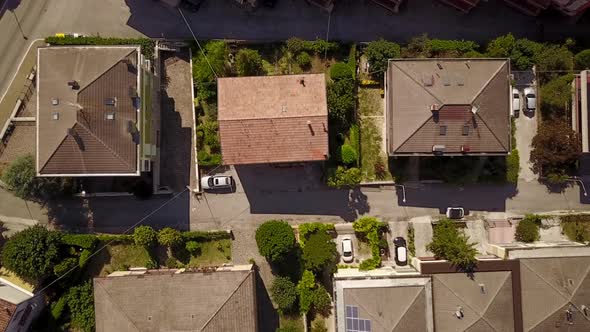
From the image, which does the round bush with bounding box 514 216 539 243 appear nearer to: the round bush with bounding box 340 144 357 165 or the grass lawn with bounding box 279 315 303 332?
the round bush with bounding box 340 144 357 165

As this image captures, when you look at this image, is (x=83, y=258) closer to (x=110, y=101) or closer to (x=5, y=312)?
(x=5, y=312)

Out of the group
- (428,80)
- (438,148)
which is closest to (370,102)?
(428,80)

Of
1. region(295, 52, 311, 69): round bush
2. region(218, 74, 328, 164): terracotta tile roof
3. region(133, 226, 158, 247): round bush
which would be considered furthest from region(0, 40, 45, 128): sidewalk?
region(295, 52, 311, 69): round bush

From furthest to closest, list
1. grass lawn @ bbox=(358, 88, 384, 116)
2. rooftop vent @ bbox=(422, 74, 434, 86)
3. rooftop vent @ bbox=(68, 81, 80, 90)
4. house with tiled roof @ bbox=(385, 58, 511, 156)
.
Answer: grass lawn @ bbox=(358, 88, 384, 116) → rooftop vent @ bbox=(422, 74, 434, 86) → house with tiled roof @ bbox=(385, 58, 511, 156) → rooftop vent @ bbox=(68, 81, 80, 90)

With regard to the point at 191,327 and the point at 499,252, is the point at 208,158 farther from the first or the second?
the point at 499,252

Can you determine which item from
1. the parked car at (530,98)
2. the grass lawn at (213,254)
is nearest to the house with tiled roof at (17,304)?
the grass lawn at (213,254)

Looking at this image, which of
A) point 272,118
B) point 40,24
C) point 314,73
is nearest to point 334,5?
point 314,73

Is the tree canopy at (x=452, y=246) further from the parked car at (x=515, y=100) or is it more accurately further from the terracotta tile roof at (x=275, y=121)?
the terracotta tile roof at (x=275, y=121)
